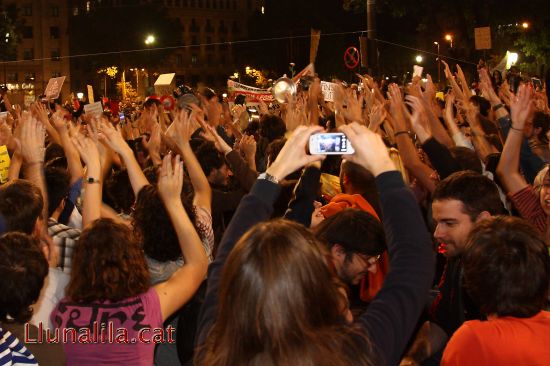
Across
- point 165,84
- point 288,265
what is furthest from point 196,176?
point 165,84

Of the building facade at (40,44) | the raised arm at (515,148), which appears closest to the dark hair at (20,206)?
the raised arm at (515,148)

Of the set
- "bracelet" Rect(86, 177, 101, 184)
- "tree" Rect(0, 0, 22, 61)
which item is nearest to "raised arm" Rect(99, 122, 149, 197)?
"bracelet" Rect(86, 177, 101, 184)

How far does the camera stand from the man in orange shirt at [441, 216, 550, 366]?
2697 mm

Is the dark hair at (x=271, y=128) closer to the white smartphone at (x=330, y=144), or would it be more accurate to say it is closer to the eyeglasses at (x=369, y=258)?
the eyeglasses at (x=369, y=258)

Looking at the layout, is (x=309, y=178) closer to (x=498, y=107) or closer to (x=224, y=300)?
(x=224, y=300)

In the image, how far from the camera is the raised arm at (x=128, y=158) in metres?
4.78

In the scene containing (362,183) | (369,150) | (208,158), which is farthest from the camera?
(208,158)

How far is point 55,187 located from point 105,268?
202 centimetres

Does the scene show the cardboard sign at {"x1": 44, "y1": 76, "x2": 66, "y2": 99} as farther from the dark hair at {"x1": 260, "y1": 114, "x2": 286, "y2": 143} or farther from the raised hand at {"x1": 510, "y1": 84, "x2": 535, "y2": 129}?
the raised hand at {"x1": 510, "y1": 84, "x2": 535, "y2": 129}

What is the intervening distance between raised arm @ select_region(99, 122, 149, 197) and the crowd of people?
14 mm

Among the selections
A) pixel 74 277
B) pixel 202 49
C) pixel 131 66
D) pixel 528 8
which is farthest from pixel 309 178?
pixel 202 49

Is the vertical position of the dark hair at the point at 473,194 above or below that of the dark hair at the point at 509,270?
above

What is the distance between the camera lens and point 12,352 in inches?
115

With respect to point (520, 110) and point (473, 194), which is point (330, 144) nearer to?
point (473, 194)
